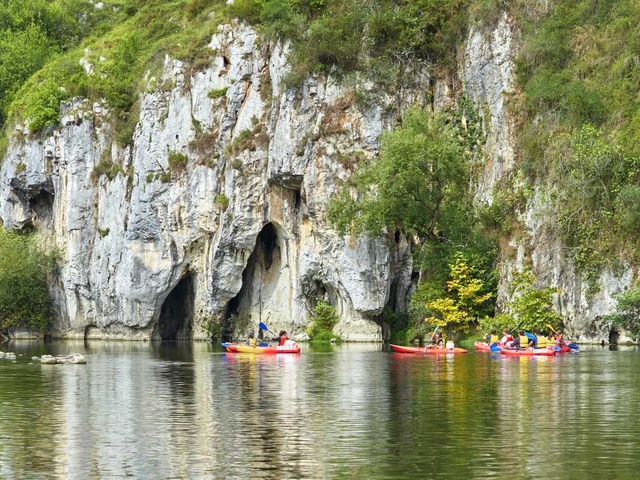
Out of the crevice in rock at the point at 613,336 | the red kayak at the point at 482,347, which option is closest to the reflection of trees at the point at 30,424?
the red kayak at the point at 482,347

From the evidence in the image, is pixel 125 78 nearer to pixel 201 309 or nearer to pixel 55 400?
pixel 201 309

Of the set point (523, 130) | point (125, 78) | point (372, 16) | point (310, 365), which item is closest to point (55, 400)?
point (310, 365)

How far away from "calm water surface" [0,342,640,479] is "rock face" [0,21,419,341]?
85.3 ft

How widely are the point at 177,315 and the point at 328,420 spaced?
198 ft

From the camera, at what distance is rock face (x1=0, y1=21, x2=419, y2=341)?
254 feet

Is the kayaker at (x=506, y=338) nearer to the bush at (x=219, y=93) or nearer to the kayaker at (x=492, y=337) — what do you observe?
the kayaker at (x=492, y=337)

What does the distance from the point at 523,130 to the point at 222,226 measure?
2242 cm

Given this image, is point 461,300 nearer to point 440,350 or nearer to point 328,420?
point 440,350

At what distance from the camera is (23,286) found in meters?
89.1

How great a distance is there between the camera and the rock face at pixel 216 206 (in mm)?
77375

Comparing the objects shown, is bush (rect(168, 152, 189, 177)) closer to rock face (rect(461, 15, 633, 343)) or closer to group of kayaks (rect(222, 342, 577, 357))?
rock face (rect(461, 15, 633, 343))

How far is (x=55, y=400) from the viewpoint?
38.1m

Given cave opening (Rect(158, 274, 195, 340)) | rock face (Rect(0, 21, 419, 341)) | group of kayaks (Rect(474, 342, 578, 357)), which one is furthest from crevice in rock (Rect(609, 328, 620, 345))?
cave opening (Rect(158, 274, 195, 340))

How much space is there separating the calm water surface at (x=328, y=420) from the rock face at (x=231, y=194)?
81.3 feet
